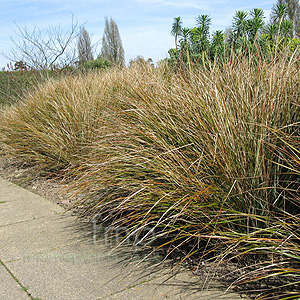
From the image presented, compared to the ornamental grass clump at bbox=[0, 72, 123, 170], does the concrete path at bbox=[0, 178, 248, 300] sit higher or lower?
lower

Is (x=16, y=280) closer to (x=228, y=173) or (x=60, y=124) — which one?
(x=228, y=173)

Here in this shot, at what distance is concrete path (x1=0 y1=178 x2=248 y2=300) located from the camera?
2.33m

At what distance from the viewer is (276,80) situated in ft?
9.82

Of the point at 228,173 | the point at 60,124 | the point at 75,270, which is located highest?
the point at 60,124

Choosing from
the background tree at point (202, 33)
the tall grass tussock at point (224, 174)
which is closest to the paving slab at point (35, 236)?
the tall grass tussock at point (224, 174)

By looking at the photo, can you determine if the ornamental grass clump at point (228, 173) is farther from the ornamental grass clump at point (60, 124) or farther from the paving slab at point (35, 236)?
the ornamental grass clump at point (60, 124)

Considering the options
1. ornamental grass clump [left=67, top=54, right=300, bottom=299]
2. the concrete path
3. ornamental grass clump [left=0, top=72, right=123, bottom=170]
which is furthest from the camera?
ornamental grass clump [left=0, top=72, right=123, bottom=170]

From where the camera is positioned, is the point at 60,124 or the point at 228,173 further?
the point at 60,124

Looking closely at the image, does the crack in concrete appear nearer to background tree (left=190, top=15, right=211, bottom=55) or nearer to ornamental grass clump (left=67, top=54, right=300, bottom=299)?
ornamental grass clump (left=67, top=54, right=300, bottom=299)

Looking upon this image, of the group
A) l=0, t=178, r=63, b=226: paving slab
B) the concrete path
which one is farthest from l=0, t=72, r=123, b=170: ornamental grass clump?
the concrete path

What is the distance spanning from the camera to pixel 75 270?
265 centimetres

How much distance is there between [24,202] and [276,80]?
327 centimetres

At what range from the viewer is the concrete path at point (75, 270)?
91.9 inches

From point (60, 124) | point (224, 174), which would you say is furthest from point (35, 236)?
point (60, 124)
